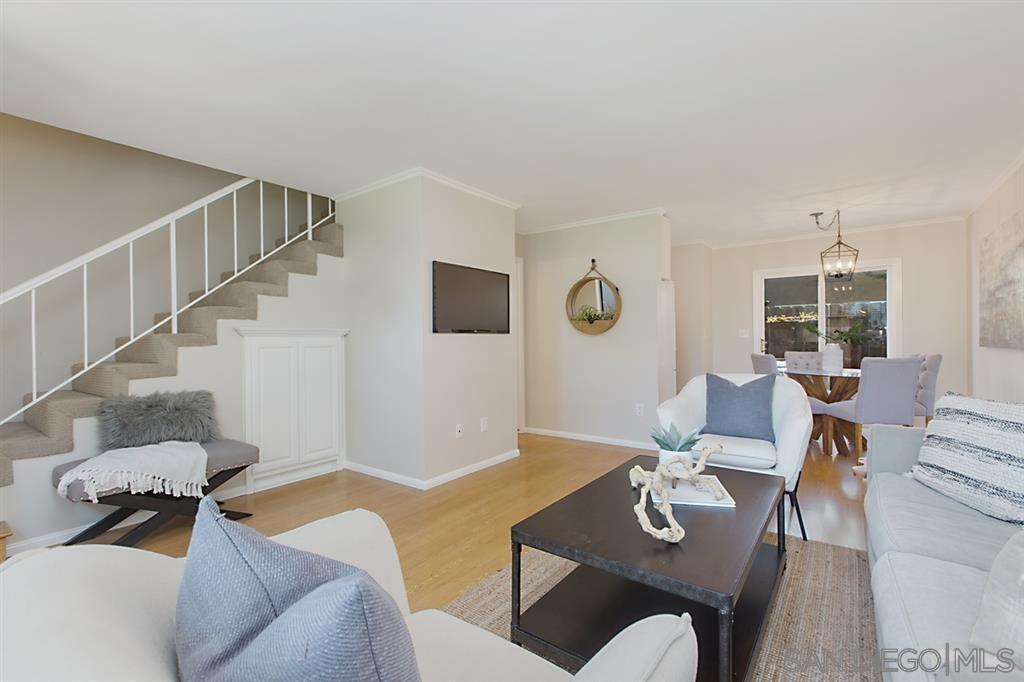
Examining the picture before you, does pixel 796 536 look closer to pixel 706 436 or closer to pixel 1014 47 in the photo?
pixel 706 436

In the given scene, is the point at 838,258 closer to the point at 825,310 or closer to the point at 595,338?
the point at 825,310

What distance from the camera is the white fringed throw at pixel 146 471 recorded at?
240 cm

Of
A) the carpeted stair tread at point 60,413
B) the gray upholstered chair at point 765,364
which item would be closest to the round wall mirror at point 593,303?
the gray upholstered chair at point 765,364

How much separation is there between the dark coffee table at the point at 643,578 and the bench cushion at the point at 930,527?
1.17 ft

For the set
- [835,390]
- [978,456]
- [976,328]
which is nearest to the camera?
[978,456]

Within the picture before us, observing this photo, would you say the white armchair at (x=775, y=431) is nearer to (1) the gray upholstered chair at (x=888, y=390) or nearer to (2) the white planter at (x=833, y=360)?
(1) the gray upholstered chair at (x=888, y=390)

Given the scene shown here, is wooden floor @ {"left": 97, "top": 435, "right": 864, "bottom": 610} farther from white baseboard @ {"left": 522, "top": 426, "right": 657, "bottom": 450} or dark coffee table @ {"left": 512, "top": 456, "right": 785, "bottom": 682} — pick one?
dark coffee table @ {"left": 512, "top": 456, "right": 785, "bottom": 682}

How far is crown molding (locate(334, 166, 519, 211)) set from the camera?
354cm

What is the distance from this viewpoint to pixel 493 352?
4.20 meters

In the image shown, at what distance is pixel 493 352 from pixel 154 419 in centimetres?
243

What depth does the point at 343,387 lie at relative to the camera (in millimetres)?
4129

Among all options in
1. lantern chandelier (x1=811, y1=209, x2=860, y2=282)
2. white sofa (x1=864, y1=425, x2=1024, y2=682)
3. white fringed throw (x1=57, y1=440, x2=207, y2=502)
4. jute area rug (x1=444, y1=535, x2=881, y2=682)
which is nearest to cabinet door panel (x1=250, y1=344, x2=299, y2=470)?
white fringed throw (x1=57, y1=440, x2=207, y2=502)

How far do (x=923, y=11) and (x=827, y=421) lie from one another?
138 inches

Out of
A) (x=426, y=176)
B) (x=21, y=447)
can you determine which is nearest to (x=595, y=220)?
(x=426, y=176)
